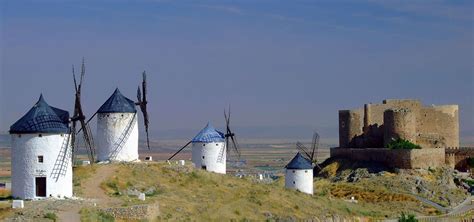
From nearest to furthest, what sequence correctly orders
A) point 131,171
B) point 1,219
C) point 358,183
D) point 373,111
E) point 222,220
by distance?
1. point 1,219
2. point 222,220
3. point 131,171
4. point 358,183
5. point 373,111

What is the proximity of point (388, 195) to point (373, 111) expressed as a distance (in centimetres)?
1510

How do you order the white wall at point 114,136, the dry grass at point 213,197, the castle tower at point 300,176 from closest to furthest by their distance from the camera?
1. the dry grass at point 213,197
2. the white wall at point 114,136
3. the castle tower at point 300,176

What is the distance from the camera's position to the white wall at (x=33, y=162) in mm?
36625

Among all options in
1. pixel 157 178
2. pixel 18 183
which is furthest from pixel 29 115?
pixel 157 178

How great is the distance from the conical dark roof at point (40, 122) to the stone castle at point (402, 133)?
31.8m

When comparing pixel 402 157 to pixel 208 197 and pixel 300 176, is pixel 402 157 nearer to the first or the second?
pixel 300 176

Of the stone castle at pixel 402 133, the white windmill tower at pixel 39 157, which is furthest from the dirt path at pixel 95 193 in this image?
the stone castle at pixel 402 133

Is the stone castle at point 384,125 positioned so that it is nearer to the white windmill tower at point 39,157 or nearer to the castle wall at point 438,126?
the castle wall at point 438,126

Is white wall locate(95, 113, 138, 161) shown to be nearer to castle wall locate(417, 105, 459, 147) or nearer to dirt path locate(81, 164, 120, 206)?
dirt path locate(81, 164, 120, 206)

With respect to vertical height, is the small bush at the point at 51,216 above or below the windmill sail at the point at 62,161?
below

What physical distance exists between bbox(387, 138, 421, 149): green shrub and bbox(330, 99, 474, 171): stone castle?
0.39 metres

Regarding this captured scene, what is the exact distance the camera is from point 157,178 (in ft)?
144

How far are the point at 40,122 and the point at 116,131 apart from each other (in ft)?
28.9

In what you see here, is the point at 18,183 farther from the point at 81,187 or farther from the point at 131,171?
the point at 131,171
